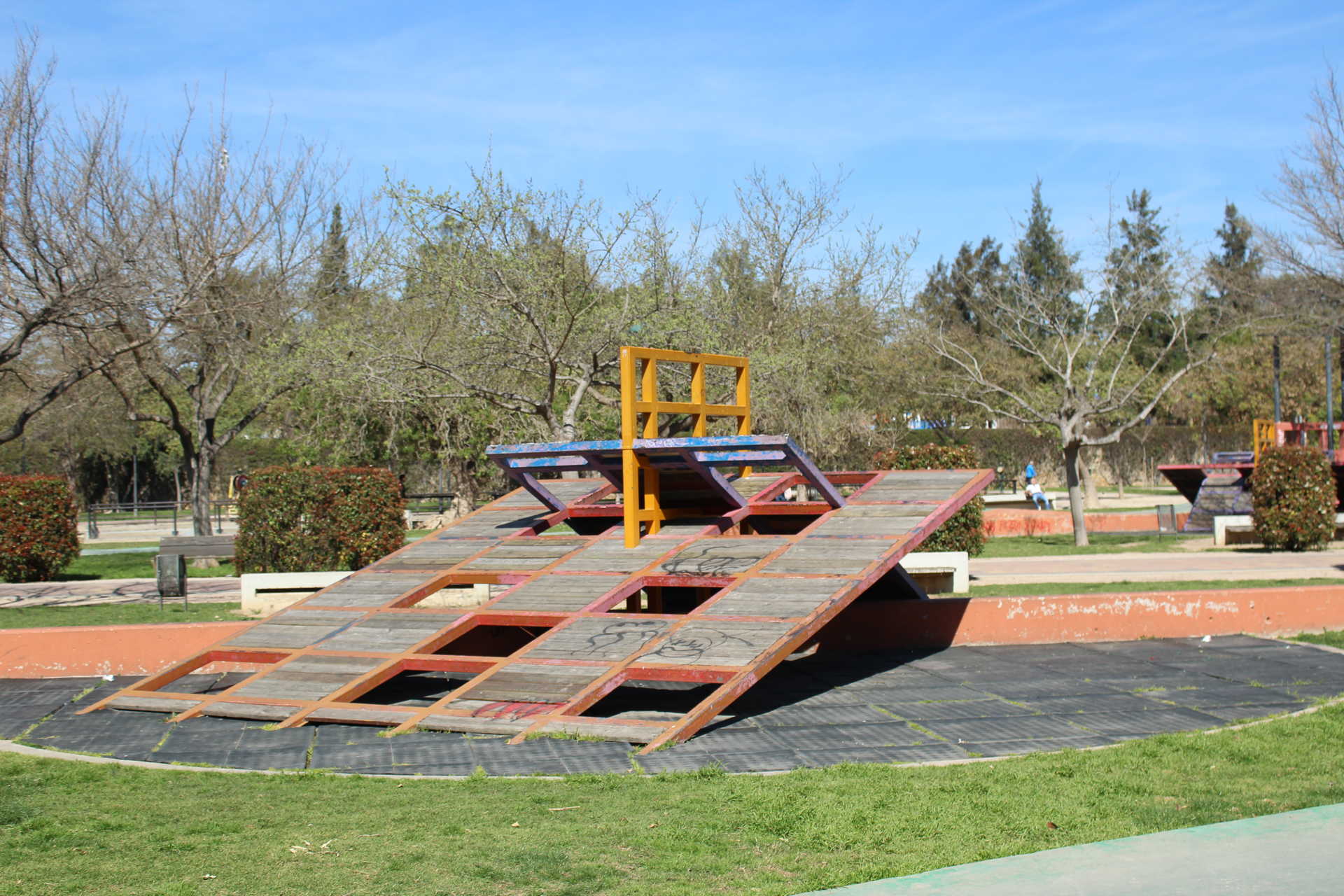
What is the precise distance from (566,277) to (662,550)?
7.06 metres

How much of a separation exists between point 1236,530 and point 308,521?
16.5 metres

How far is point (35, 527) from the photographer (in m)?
19.1

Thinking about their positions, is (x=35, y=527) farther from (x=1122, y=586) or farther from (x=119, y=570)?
(x=1122, y=586)

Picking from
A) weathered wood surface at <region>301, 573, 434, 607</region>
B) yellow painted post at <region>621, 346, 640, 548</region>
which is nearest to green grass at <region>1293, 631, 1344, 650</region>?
yellow painted post at <region>621, 346, 640, 548</region>

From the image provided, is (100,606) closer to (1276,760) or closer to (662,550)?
(662,550)

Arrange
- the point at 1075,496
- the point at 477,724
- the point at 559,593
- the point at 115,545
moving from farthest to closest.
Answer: the point at 115,545, the point at 1075,496, the point at 559,593, the point at 477,724

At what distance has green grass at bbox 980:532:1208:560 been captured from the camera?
2167cm

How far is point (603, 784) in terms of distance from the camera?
661 cm

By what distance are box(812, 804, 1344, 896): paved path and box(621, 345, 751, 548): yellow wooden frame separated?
6.58 m

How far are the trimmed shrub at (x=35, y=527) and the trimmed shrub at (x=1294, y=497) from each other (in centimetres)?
1922

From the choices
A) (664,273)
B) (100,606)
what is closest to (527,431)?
(664,273)

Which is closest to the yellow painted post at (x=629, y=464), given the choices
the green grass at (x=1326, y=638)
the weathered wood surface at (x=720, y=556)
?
the weathered wood surface at (x=720, y=556)

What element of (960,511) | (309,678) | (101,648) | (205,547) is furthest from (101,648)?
(960,511)

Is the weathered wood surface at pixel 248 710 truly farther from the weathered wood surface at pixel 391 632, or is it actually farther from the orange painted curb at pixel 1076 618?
the orange painted curb at pixel 1076 618
